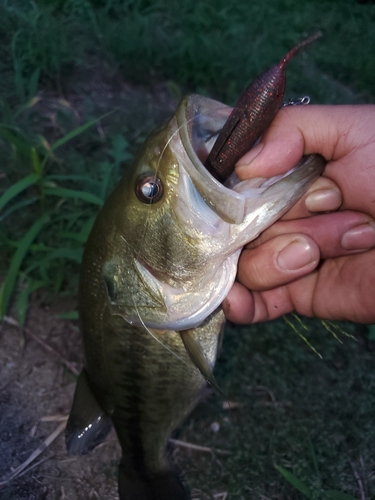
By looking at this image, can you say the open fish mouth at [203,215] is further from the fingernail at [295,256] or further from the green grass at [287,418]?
the green grass at [287,418]

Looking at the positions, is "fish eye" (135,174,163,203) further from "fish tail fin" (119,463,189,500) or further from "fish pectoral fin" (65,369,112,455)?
"fish tail fin" (119,463,189,500)

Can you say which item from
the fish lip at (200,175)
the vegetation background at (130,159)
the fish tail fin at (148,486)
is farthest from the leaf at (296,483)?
the fish lip at (200,175)

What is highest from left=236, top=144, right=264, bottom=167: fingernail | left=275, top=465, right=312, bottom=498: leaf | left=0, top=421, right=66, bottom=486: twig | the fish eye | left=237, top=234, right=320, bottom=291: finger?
left=236, top=144, right=264, bottom=167: fingernail

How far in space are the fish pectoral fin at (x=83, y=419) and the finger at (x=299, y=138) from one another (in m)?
1.29

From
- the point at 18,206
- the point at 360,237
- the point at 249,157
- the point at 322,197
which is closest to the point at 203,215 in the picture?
the point at 249,157

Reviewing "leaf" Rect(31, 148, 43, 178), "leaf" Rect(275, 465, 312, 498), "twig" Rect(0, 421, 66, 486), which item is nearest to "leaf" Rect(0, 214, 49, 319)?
"leaf" Rect(31, 148, 43, 178)

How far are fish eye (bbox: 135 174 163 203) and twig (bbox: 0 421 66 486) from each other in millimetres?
1771

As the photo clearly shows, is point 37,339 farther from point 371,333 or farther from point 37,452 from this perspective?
point 371,333

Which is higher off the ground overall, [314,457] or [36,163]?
[36,163]

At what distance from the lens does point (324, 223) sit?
5.65 ft

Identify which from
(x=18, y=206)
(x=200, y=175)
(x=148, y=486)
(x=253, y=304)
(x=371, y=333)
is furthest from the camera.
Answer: (x=371, y=333)

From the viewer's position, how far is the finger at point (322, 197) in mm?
1693

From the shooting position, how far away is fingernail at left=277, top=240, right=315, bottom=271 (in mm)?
1688

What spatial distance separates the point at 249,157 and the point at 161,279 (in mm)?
565
